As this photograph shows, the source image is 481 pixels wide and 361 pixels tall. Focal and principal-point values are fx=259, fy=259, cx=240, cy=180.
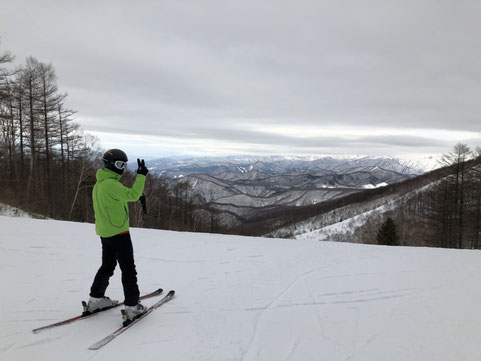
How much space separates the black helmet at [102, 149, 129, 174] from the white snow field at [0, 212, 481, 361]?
2.03 meters

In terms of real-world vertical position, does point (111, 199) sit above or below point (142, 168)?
below

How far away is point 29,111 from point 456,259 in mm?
28343

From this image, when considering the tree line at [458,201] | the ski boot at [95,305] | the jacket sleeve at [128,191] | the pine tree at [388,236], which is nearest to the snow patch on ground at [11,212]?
the ski boot at [95,305]

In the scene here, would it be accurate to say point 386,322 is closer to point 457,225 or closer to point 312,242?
A: point 312,242

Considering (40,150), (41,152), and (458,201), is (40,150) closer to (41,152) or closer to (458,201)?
(41,152)

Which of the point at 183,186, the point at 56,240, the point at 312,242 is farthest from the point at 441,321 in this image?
the point at 183,186

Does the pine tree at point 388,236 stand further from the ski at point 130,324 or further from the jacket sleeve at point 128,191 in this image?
the jacket sleeve at point 128,191

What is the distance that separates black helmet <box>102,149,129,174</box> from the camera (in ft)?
10.8

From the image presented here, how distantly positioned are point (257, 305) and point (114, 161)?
2939mm

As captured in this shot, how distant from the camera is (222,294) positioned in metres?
4.39

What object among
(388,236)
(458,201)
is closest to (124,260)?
(458,201)

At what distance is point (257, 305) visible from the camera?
3986mm

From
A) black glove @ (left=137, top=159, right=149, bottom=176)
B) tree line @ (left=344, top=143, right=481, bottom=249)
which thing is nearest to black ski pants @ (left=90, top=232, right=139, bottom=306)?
black glove @ (left=137, top=159, right=149, bottom=176)

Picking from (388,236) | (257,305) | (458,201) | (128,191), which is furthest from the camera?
(388,236)
